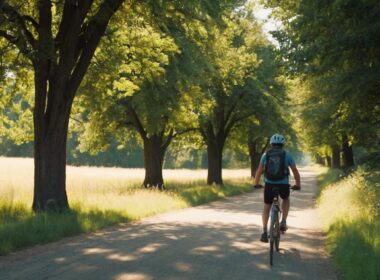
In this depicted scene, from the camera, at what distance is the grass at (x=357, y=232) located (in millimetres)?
7461

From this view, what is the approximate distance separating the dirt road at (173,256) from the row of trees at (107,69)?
375 centimetres

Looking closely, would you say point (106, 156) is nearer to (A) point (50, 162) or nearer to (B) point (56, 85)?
(A) point (50, 162)

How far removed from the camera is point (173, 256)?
28.9 feet

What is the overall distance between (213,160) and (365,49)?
72.0ft

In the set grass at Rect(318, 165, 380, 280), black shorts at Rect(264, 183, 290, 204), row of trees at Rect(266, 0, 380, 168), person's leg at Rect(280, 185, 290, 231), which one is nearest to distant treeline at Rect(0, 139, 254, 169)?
row of trees at Rect(266, 0, 380, 168)

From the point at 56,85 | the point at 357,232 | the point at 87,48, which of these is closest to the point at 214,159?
the point at 87,48

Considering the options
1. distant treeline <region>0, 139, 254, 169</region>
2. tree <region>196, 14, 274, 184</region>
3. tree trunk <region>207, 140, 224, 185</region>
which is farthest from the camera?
distant treeline <region>0, 139, 254, 169</region>

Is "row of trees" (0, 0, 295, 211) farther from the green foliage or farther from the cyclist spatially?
the cyclist

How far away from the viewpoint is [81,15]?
531 inches

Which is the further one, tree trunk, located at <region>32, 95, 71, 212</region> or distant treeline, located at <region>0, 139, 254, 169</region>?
distant treeline, located at <region>0, 139, 254, 169</region>

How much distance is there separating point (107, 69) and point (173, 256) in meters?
9.14

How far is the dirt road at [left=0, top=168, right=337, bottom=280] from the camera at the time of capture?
7477 millimetres

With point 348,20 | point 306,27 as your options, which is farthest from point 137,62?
point 348,20

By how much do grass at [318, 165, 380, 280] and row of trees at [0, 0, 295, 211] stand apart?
518 cm
